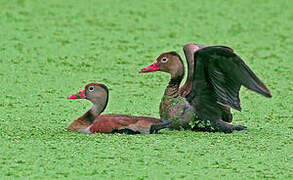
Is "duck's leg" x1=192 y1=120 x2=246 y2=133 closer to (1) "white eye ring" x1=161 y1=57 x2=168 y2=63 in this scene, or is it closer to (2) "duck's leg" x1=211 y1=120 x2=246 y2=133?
(2) "duck's leg" x1=211 y1=120 x2=246 y2=133

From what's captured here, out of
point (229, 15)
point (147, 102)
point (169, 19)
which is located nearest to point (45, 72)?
point (147, 102)

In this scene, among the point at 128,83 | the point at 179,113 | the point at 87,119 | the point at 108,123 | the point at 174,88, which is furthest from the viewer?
the point at 128,83

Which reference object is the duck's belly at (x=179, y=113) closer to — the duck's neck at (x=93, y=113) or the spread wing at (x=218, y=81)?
the spread wing at (x=218, y=81)

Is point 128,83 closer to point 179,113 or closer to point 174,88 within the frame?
point 174,88

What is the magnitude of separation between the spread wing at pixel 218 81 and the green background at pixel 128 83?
0.69 feet

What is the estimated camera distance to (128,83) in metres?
6.52

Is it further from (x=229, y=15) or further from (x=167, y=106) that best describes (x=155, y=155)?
(x=229, y=15)

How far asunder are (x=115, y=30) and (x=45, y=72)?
1564mm

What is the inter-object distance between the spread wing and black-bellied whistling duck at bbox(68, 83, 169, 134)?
0.31 m

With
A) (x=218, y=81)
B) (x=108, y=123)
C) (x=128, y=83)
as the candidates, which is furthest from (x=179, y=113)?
(x=128, y=83)

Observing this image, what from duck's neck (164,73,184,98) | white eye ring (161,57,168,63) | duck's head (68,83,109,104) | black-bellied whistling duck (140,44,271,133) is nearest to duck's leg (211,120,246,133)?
black-bellied whistling duck (140,44,271,133)

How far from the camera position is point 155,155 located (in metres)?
4.47

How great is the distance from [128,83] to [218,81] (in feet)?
5.08

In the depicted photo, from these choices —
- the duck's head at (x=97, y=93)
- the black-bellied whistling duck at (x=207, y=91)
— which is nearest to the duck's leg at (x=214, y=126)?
the black-bellied whistling duck at (x=207, y=91)
